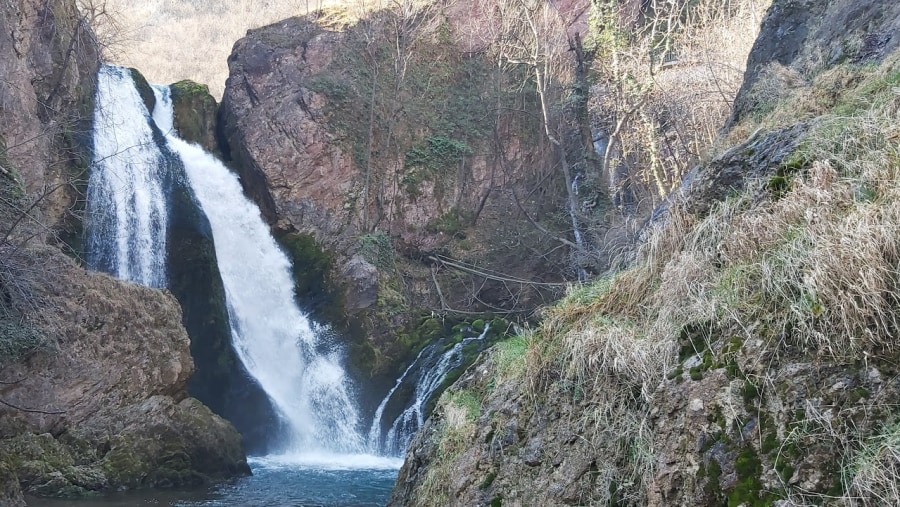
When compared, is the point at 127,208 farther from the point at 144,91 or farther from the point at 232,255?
the point at 144,91

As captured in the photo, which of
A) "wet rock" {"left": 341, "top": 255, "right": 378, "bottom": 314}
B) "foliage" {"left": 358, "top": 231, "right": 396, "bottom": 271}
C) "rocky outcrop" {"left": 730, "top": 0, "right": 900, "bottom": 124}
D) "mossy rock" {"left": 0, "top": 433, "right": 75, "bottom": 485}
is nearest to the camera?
"rocky outcrop" {"left": 730, "top": 0, "right": 900, "bottom": 124}

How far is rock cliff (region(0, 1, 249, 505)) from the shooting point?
961 centimetres

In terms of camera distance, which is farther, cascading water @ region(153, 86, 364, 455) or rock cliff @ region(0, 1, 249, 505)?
cascading water @ region(153, 86, 364, 455)

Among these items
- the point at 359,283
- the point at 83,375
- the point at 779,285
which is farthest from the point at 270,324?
the point at 779,285

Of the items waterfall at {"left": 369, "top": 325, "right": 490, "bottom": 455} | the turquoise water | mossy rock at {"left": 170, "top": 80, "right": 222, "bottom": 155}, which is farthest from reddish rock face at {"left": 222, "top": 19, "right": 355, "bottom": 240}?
the turquoise water

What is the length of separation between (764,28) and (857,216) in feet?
23.5

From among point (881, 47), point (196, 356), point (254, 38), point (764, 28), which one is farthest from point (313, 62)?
point (881, 47)

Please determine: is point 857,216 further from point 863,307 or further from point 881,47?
point 881,47

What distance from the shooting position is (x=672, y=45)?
56.7 feet

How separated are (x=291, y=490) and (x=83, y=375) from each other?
4.10 m

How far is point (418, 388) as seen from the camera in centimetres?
1491

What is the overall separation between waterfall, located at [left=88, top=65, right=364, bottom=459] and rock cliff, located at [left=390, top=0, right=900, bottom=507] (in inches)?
410

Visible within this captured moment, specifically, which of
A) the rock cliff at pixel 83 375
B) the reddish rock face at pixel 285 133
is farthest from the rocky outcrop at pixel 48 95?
the reddish rock face at pixel 285 133

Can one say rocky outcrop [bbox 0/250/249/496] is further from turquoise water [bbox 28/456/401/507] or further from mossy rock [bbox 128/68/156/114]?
mossy rock [bbox 128/68/156/114]
